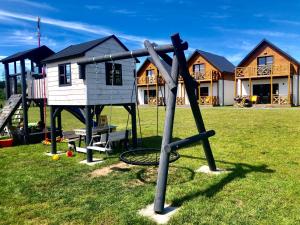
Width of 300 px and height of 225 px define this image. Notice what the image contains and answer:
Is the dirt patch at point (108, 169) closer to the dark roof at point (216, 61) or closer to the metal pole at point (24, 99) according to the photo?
the metal pole at point (24, 99)

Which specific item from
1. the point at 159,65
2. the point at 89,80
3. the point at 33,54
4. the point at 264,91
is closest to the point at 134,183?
the point at 159,65

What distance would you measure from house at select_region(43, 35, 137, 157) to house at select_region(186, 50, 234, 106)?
27412mm

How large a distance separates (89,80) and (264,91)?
3108 cm

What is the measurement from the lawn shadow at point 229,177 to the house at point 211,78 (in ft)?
96.9

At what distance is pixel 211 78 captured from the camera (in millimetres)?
37531

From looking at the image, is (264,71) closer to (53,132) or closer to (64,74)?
(64,74)

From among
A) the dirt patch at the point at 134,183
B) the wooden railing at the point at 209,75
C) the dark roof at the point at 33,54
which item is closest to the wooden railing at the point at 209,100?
the wooden railing at the point at 209,75

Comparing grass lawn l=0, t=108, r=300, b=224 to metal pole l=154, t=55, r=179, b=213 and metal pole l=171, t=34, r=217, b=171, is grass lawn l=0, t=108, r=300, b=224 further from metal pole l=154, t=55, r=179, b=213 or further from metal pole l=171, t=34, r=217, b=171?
metal pole l=171, t=34, r=217, b=171

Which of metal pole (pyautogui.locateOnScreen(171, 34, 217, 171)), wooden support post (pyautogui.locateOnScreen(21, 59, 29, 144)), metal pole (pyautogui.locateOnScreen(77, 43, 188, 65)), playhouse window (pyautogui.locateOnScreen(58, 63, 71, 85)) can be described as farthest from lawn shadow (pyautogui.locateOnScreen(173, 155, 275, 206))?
wooden support post (pyautogui.locateOnScreen(21, 59, 29, 144))

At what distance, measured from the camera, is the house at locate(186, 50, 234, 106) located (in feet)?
125

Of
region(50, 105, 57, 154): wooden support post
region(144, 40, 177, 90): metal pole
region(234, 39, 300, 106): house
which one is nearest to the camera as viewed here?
region(144, 40, 177, 90): metal pole

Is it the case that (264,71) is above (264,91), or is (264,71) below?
above

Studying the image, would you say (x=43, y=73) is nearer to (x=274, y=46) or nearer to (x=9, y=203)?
(x=9, y=203)

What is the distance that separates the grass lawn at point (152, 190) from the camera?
4.89 m
